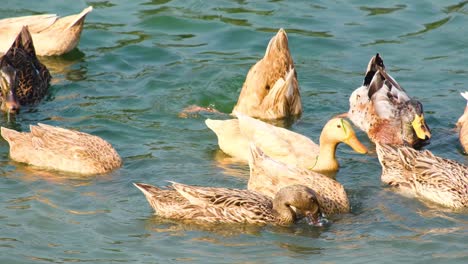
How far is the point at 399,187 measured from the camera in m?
11.5

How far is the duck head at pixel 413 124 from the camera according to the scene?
503 inches

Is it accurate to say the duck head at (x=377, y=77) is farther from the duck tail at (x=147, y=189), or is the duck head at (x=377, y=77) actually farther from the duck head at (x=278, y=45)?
the duck tail at (x=147, y=189)

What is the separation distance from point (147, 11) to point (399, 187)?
264 inches

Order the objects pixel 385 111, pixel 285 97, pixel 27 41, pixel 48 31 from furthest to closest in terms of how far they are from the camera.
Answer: pixel 48 31 < pixel 27 41 < pixel 285 97 < pixel 385 111

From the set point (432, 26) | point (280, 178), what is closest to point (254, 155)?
point (280, 178)

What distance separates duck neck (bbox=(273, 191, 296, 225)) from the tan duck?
326 cm

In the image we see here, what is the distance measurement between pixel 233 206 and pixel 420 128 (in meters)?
3.29

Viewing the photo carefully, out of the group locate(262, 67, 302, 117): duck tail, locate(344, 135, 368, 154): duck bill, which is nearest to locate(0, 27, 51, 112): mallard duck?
locate(262, 67, 302, 117): duck tail

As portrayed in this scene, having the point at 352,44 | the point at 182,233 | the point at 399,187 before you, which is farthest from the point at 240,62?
the point at 182,233

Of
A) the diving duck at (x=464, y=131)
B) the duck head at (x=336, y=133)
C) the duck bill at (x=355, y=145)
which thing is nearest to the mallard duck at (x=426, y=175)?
the duck bill at (x=355, y=145)

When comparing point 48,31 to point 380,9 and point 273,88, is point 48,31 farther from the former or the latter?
point 380,9

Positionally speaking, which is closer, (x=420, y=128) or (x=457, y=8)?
(x=420, y=128)

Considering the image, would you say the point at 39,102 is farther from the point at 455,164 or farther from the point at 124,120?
the point at 455,164

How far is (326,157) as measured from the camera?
1189cm
